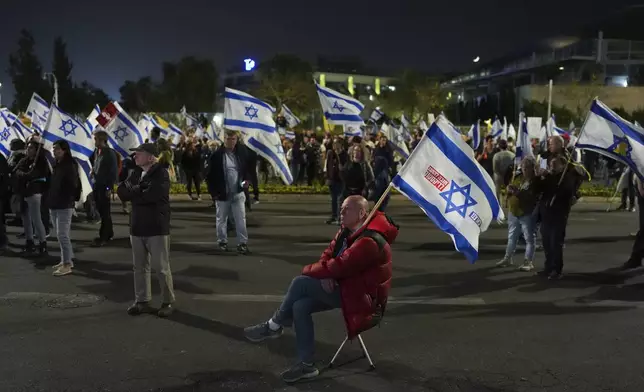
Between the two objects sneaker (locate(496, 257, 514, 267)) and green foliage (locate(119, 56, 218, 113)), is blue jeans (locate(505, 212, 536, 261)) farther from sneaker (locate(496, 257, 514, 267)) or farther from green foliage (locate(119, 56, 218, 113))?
green foliage (locate(119, 56, 218, 113))

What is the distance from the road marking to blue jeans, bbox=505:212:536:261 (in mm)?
2009

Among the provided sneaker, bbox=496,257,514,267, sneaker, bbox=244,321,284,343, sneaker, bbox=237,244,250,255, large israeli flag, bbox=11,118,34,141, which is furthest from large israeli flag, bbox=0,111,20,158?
sneaker, bbox=496,257,514,267

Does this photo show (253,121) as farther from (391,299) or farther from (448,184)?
Result: (448,184)

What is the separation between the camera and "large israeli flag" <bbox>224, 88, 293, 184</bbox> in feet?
38.3

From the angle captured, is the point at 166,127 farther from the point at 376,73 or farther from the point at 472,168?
the point at 376,73

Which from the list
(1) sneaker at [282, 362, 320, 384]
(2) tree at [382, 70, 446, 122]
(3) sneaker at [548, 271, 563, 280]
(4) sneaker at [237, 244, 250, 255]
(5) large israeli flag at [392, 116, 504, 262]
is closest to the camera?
(1) sneaker at [282, 362, 320, 384]

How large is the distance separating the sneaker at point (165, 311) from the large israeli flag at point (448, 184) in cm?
289

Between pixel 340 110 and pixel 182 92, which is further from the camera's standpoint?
pixel 182 92

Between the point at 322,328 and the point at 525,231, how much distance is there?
4312 mm

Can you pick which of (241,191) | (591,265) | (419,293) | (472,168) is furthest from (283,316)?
(591,265)

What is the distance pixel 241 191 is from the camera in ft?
33.1

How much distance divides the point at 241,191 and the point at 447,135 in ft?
16.6

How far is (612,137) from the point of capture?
8.43 meters

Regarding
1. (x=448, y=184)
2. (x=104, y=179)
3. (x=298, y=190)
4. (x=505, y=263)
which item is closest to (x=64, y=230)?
(x=104, y=179)
